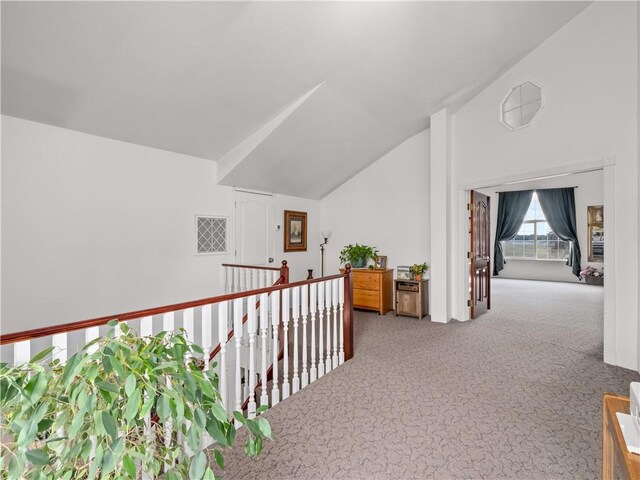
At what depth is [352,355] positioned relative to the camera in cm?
352

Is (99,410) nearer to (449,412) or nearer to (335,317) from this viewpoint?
(449,412)

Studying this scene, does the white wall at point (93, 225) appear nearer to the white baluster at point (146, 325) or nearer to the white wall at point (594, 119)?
the white baluster at point (146, 325)

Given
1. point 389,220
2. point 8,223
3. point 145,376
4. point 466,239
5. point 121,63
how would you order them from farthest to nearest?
point 389,220, point 466,239, point 8,223, point 121,63, point 145,376

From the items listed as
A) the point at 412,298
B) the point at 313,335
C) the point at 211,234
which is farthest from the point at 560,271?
the point at 211,234

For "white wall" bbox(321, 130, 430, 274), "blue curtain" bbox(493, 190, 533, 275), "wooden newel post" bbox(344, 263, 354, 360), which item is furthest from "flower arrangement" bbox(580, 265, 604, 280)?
"wooden newel post" bbox(344, 263, 354, 360)

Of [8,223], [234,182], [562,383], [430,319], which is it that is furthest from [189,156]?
[562,383]

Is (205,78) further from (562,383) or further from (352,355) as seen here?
(562,383)

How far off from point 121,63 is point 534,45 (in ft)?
15.3

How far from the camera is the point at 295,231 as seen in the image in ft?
20.6

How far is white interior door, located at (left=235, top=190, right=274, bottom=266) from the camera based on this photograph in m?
5.24

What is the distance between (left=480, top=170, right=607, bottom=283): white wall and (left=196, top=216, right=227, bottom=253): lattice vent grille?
7184 millimetres

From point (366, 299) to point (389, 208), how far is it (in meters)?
1.79

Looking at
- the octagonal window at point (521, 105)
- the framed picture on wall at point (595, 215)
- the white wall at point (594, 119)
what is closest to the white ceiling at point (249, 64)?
the white wall at point (594, 119)

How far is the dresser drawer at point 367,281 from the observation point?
213 inches
